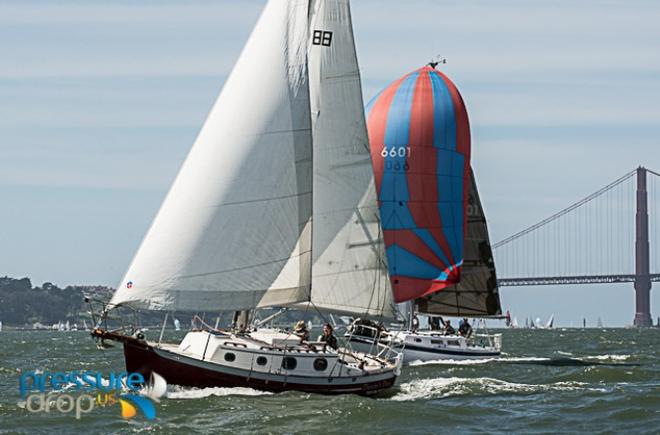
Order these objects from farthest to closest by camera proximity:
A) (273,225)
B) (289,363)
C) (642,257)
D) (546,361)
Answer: (642,257), (546,361), (273,225), (289,363)

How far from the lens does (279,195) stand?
62.3ft

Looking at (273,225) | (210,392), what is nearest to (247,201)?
(273,225)

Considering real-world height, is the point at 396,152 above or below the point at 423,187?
above

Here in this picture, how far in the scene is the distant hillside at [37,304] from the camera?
438 ft

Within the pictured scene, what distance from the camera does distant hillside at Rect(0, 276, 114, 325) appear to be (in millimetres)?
133500

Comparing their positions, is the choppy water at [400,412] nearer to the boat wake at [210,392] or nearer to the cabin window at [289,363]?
the boat wake at [210,392]

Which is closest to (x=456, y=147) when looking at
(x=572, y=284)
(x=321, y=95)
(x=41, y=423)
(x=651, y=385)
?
(x=651, y=385)

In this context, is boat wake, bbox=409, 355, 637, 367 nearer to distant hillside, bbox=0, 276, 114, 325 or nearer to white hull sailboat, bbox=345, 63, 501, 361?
white hull sailboat, bbox=345, 63, 501, 361

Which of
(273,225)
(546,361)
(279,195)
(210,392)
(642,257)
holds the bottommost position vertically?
(210,392)

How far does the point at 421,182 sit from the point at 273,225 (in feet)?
33.9

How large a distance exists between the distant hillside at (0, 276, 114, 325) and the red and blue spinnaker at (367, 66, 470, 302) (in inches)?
4123

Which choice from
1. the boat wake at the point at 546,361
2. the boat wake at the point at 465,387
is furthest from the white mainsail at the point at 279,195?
the boat wake at the point at 546,361

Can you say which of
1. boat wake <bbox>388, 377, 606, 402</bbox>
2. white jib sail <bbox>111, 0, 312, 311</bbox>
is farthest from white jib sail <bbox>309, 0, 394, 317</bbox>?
boat wake <bbox>388, 377, 606, 402</bbox>

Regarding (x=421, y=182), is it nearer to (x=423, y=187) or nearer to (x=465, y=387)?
(x=423, y=187)
